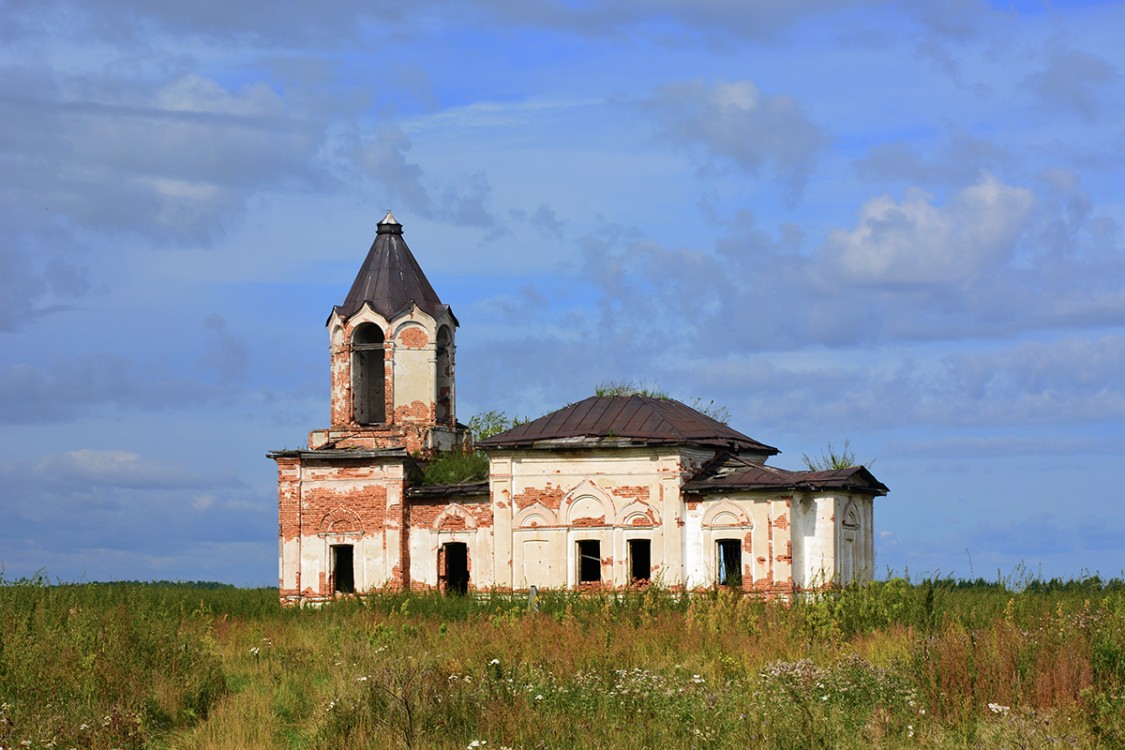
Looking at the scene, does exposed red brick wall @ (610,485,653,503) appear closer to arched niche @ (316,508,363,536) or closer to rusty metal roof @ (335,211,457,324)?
arched niche @ (316,508,363,536)

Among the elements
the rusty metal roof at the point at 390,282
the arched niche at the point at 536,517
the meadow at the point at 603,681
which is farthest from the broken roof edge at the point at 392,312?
the meadow at the point at 603,681

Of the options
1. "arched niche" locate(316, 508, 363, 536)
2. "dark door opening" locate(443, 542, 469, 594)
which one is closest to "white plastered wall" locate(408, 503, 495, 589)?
Result: "dark door opening" locate(443, 542, 469, 594)

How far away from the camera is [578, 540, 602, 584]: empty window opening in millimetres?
30203

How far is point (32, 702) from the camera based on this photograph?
45.5ft

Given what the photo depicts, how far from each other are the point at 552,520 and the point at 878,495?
24.0 ft

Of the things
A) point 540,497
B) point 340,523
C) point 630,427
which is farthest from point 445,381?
point 630,427

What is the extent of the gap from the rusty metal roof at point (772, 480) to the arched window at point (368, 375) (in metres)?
8.98

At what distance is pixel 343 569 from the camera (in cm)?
3309

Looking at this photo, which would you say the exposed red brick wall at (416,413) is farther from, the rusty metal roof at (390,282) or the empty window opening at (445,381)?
the rusty metal roof at (390,282)

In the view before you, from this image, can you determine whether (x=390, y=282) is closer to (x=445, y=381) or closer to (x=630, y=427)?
(x=445, y=381)

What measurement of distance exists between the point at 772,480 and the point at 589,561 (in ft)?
15.7

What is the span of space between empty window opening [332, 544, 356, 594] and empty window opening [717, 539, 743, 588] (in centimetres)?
889

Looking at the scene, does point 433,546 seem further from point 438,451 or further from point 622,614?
point 622,614

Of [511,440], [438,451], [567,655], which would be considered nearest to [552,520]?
[511,440]
